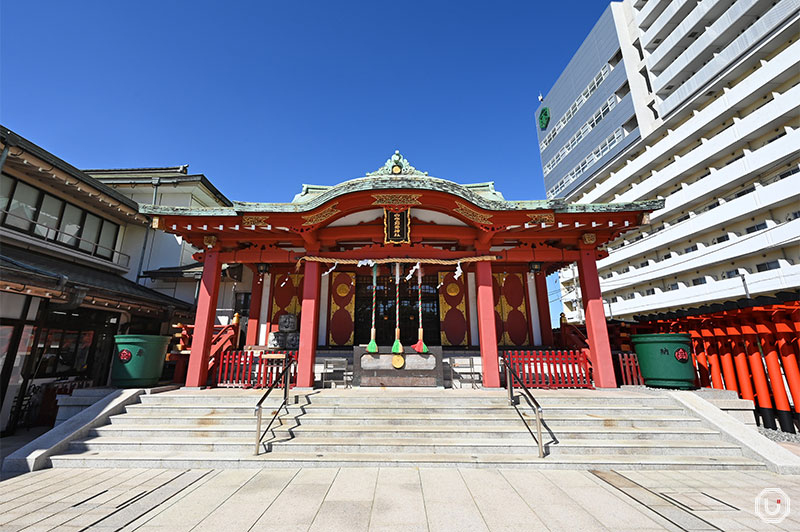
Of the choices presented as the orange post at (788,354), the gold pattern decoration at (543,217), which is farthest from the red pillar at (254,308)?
the orange post at (788,354)

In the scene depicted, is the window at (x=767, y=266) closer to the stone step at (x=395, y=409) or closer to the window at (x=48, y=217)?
the stone step at (x=395, y=409)

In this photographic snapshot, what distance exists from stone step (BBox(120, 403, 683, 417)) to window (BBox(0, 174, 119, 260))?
26.1 ft

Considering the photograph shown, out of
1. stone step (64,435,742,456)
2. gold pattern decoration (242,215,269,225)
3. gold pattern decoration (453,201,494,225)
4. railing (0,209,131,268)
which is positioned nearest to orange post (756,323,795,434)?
stone step (64,435,742,456)

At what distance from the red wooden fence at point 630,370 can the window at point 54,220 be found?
17710 millimetres

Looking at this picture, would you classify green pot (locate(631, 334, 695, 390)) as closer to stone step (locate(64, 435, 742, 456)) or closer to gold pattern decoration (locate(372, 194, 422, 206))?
stone step (locate(64, 435, 742, 456))

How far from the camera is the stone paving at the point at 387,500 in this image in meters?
3.45

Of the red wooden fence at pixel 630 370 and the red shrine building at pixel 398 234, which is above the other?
the red shrine building at pixel 398 234

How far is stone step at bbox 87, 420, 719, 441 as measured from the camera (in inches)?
226

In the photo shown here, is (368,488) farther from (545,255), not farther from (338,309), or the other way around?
(338,309)

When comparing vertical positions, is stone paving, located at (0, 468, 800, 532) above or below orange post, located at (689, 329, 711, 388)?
below

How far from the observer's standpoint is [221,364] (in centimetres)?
890

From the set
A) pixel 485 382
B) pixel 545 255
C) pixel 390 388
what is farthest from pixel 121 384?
pixel 545 255

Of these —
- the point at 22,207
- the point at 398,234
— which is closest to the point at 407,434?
the point at 398,234

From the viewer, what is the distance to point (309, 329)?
8430 millimetres
